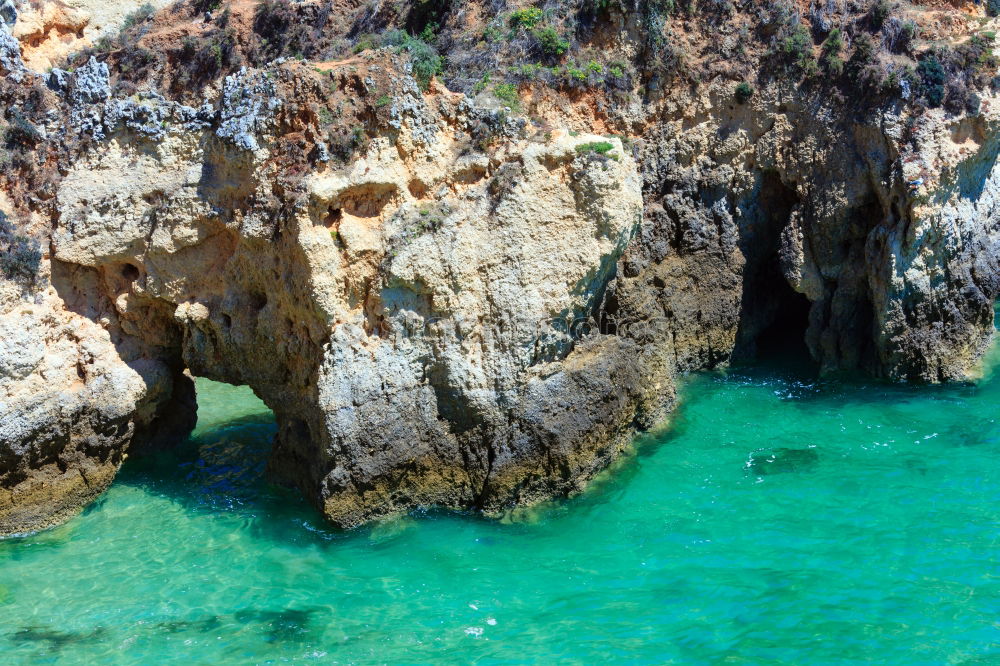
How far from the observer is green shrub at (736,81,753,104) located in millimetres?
16000

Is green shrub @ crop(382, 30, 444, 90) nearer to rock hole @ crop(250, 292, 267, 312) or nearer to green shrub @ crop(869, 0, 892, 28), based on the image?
rock hole @ crop(250, 292, 267, 312)

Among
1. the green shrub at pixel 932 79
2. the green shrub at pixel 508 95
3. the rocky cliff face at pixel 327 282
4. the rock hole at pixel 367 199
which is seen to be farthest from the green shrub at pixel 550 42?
the green shrub at pixel 932 79

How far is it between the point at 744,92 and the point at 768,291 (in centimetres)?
398

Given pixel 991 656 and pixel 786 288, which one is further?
pixel 786 288

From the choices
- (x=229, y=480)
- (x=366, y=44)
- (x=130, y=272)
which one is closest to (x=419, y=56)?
(x=366, y=44)

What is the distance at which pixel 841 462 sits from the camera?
13227 mm

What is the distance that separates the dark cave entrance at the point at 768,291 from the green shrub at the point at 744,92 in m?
1.46

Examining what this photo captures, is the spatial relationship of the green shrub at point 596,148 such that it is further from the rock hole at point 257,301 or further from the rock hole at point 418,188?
the rock hole at point 257,301

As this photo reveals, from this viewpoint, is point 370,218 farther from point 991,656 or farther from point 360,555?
point 991,656

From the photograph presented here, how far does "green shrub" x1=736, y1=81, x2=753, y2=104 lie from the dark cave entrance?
1.46 metres

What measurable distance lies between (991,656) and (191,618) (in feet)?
29.7

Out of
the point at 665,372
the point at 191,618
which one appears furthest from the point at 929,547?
the point at 191,618

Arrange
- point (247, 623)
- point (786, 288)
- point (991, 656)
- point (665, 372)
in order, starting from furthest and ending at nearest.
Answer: point (786, 288) → point (665, 372) → point (247, 623) → point (991, 656)

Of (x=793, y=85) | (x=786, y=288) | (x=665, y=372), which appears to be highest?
(x=793, y=85)
